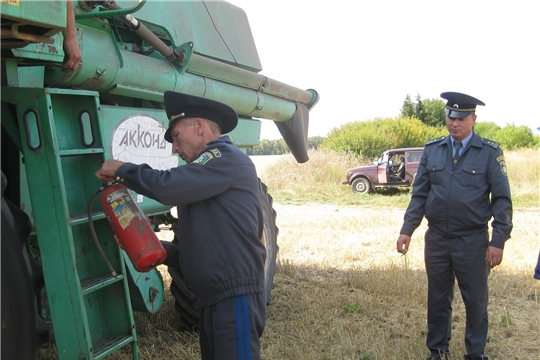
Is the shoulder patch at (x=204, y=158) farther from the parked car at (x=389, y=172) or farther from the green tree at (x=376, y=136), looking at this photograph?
the green tree at (x=376, y=136)

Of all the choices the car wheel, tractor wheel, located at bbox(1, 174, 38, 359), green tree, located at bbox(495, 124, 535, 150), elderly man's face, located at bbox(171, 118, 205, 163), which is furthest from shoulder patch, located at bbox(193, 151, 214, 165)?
green tree, located at bbox(495, 124, 535, 150)

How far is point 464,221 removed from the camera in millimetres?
4016

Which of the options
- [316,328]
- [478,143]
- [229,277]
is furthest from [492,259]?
[229,277]

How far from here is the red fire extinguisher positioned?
8.46ft

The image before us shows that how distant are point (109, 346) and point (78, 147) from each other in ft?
3.03

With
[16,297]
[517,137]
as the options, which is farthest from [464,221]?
[517,137]

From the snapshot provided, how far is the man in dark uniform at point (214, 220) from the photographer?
2594 millimetres

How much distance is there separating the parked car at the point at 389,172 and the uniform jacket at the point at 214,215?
15.9 metres

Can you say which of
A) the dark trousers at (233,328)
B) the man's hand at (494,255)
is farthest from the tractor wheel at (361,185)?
the dark trousers at (233,328)

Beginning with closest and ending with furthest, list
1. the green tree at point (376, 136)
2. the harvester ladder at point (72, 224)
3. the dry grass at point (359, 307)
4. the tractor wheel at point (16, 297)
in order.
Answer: the tractor wheel at point (16, 297) → the harvester ladder at point (72, 224) → the dry grass at point (359, 307) → the green tree at point (376, 136)

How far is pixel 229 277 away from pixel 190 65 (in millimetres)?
1873

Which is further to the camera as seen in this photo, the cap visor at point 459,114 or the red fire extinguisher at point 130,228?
the cap visor at point 459,114

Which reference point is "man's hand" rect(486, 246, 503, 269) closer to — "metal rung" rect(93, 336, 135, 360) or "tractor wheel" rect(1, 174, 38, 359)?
"metal rung" rect(93, 336, 135, 360)

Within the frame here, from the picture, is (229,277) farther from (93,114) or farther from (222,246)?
(93,114)
